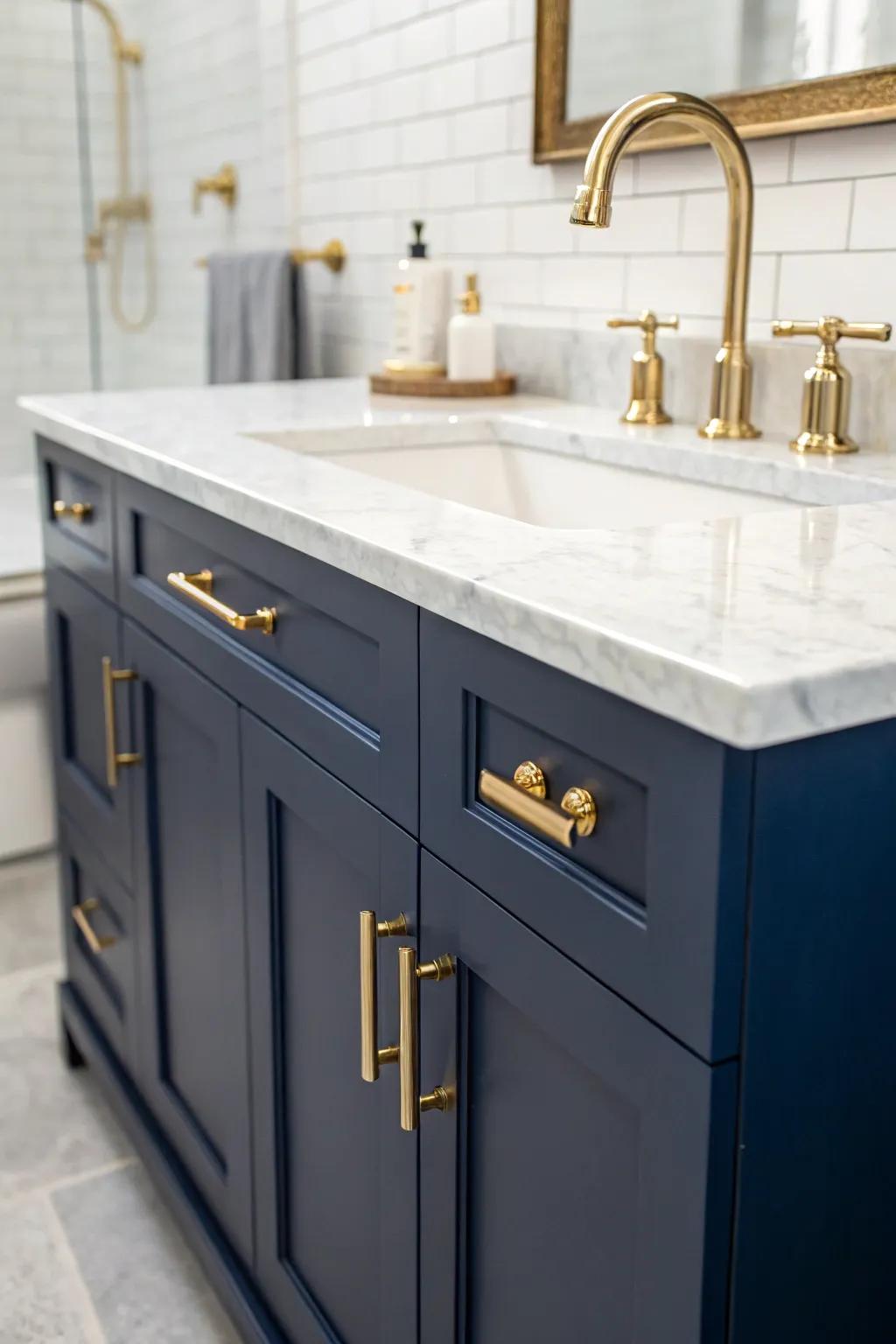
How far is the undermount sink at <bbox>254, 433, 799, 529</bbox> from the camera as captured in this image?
4.48 feet

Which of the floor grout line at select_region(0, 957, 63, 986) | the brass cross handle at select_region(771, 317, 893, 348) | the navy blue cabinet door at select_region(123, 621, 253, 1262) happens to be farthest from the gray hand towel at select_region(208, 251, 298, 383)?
the brass cross handle at select_region(771, 317, 893, 348)

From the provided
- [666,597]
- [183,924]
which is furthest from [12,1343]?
[666,597]

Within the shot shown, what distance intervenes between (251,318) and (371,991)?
1.80 m

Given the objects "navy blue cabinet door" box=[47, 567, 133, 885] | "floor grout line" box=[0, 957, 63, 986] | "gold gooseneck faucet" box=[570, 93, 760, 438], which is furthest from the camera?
"floor grout line" box=[0, 957, 63, 986]

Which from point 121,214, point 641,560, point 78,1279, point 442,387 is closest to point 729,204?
point 442,387

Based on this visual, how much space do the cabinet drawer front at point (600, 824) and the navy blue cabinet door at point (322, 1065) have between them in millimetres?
119

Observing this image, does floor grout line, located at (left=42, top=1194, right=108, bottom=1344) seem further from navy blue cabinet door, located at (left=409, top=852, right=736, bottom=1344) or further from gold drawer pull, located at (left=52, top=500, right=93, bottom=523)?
gold drawer pull, located at (left=52, top=500, right=93, bottom=523)

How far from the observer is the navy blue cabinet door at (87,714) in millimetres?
1669

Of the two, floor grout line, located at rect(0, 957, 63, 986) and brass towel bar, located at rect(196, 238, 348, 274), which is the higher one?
brass towel bar, located at rect(196, 238, 348, 274)

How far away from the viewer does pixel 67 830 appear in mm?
2006

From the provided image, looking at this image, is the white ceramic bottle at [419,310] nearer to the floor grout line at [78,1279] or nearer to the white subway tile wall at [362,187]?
the white subway tile wall at [362,187]

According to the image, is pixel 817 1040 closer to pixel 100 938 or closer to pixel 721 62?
pixel 721 62

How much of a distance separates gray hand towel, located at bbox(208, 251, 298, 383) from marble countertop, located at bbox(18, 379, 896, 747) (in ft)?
2.96

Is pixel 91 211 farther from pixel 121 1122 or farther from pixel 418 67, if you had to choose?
pixel 121 1122
